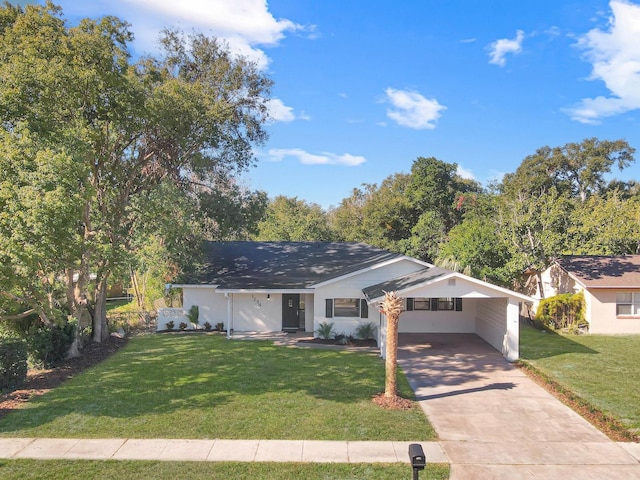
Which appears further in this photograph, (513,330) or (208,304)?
(208,304)

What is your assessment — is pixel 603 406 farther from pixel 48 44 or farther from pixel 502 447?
pixel 48 44

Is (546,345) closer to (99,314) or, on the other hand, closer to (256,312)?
(256,312)

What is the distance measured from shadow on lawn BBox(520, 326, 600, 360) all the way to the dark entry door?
9.69 meters

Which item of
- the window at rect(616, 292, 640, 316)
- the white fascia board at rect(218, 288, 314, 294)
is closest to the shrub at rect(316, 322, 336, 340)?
the white fascia board at rect(218, 288, 314, 294)

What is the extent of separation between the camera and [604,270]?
Result: 22453 mm

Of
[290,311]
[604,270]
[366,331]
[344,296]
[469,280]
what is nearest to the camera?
[469,280]

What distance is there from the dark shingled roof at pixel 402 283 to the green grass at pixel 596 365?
430 cm

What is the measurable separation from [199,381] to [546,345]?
1390 cm

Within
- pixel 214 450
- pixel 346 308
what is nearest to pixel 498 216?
pixel 346 308

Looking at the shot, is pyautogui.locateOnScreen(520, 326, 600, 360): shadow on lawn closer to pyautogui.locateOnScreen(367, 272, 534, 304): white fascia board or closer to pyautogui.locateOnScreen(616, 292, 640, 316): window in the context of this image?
pyautogui.locateOnScreen(367, 272, 534, 304): white fascia board

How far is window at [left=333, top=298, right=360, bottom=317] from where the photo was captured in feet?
61.8

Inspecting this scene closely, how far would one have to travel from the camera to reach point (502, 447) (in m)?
8.70

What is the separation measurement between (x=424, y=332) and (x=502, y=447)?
Result: 39.5 ft

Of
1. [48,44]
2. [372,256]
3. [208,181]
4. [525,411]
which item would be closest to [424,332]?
[372,256]
